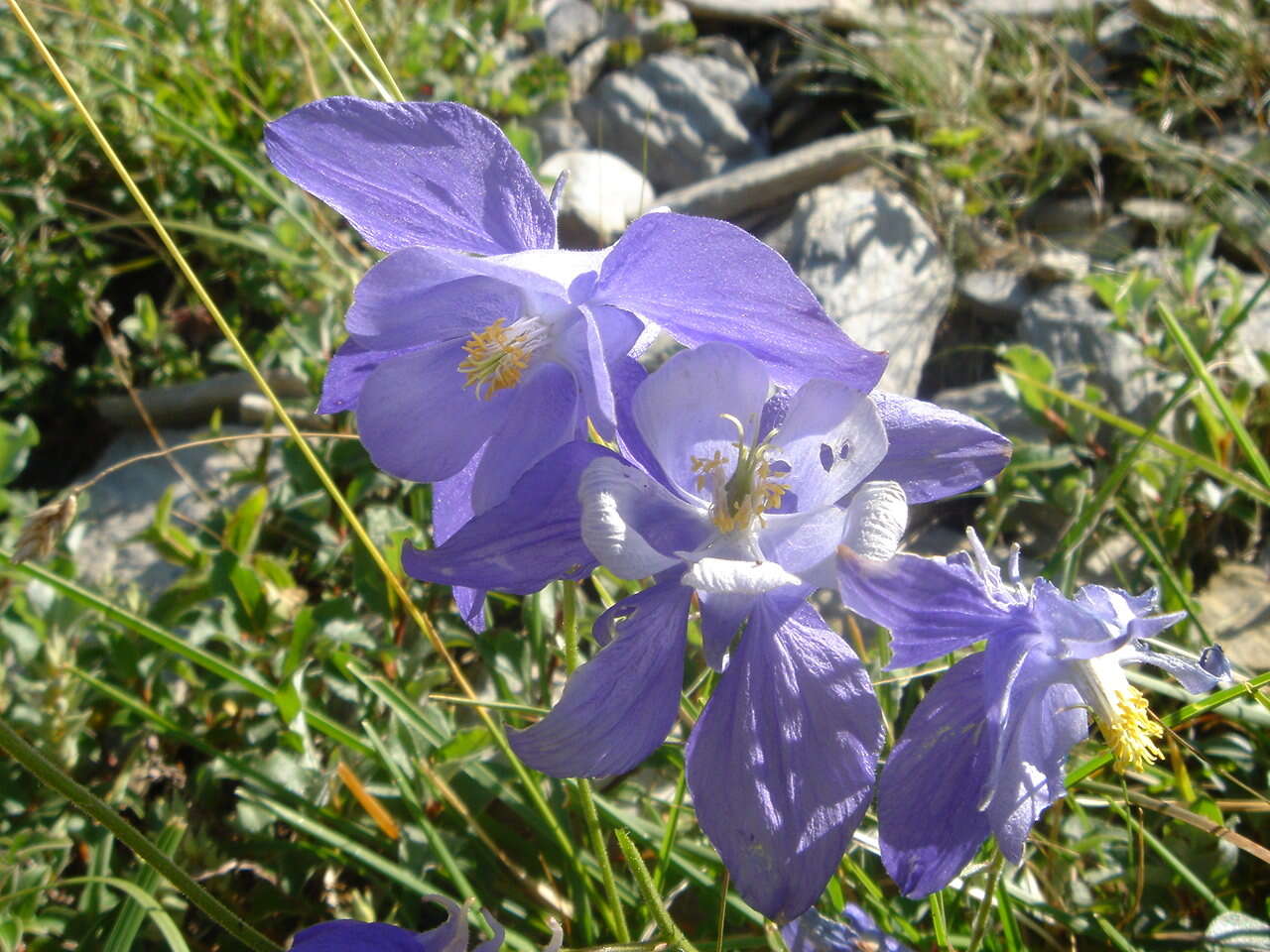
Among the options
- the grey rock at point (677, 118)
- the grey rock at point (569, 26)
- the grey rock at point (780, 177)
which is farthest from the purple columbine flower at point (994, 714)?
the grey rock at point (569, 26)

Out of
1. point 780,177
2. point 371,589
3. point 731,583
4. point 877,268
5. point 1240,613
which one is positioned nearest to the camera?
point 731,583

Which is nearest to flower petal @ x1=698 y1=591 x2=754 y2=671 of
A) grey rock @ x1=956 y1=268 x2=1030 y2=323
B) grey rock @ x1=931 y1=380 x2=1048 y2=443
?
grey rock @ x1=931 y1=380 x2=1048 y2=443

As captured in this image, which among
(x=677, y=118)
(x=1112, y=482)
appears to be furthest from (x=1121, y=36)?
(x=1112, y=482)

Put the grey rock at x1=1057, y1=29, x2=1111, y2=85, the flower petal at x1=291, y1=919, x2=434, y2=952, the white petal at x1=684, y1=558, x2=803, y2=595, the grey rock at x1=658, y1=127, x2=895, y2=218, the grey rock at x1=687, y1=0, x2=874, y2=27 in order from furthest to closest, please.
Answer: the grey rock at x1=687, y1=0, x2=874, y2=27 < the grey rock at x1=1057, y1=29, x2=1111, y2=85 < the grey rock at x1=658, y1=127, x2=895, y2=218 < the flower petal at x1=291, y1=919, x2=434, y2=952 < the white petal at x1=684, y1=558, x2=803, y2=595

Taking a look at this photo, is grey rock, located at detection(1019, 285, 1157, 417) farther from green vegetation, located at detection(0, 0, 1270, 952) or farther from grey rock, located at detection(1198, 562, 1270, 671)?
→ grey rock, located at detection(1198, 562, 1270, 671)

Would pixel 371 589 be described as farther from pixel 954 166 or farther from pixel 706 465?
pixel 954 166
